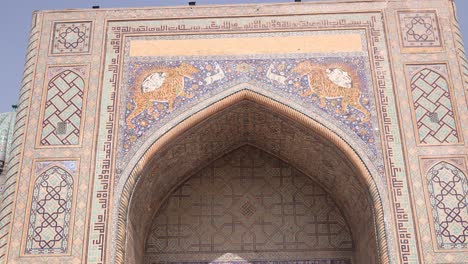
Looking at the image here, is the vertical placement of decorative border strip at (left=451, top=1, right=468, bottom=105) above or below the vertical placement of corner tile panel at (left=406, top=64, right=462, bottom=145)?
above

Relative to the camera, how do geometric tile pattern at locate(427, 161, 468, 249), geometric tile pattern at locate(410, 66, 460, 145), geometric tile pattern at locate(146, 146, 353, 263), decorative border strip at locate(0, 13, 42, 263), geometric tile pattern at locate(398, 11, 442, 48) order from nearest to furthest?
1. geometric tile pattern at locate(427, 161, 468, 249)
2. decorative border strip at locate(0, 13, 42, 263)
3. geometric tile pattern at locate(410, 66, 460, 145)
4. geometric tile pattern at locate(398, 11, 442, 48)
5. geometric tile pattern at locate(146, 146, 353, 263)

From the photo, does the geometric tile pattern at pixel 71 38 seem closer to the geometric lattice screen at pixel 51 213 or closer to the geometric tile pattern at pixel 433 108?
the geometric lattice screen at pixel 51 213

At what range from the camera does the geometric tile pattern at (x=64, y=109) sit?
6801 millimetres

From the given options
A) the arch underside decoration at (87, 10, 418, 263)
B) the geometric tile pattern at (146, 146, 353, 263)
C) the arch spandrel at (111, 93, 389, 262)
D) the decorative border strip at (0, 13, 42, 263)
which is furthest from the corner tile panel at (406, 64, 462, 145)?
the decorative border strip at (0, 13, 42, 263)

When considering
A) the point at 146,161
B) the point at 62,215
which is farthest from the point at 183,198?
the point at 62,215

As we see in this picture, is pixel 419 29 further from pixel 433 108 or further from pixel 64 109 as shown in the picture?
pixel 64 109

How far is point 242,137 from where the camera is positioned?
766cm

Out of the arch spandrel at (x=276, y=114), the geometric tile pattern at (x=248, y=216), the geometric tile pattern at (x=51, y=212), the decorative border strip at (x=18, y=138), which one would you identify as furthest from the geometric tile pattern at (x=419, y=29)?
the decorative border strip at (x=18, y=138)

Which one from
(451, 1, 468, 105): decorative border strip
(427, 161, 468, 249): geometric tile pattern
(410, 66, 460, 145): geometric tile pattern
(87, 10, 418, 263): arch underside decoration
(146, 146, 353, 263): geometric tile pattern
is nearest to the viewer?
(427, 161, 468, 249): geometric tile pattern

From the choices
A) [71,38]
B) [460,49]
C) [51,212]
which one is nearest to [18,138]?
[51,212]

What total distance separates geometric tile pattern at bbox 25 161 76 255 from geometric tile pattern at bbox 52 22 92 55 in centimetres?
134

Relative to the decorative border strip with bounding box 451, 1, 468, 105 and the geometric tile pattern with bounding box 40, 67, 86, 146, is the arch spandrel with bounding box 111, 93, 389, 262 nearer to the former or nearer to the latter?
the geometric tile pattern with bounding box 40, 67, 86, 146

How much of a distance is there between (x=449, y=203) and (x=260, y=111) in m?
2.06

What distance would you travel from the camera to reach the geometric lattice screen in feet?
20.6
